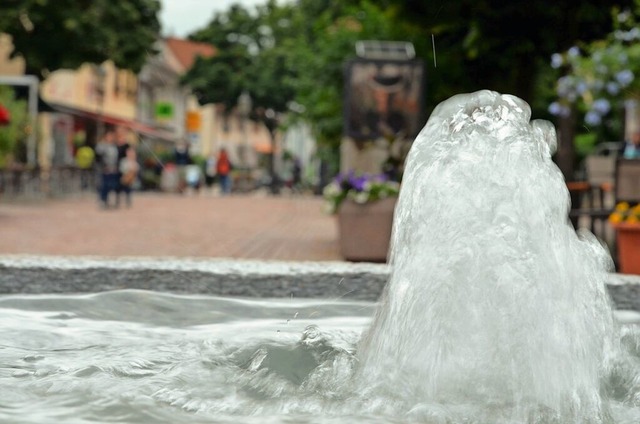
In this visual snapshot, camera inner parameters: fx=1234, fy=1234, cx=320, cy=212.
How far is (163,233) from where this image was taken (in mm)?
15539

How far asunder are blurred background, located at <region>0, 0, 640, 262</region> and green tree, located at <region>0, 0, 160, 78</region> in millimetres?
39

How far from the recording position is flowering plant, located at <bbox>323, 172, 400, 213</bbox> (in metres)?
11.1

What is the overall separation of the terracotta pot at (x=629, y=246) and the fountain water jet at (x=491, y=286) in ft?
17.5

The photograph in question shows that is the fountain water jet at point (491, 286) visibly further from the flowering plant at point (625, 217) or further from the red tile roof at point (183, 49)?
the red tile roof at point (183, 49)

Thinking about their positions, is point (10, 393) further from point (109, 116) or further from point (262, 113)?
point (262, 113)

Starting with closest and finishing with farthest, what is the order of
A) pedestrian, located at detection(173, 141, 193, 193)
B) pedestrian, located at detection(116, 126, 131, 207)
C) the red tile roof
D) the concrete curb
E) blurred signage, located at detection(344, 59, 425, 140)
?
the concrete curb, blurred signage, located at detection(344, 59, 425, 140), pedestrian, located at detection(116, 126, 131, 207), pedestrian, located at detection(173, 141, 193, 193), the red tile roof

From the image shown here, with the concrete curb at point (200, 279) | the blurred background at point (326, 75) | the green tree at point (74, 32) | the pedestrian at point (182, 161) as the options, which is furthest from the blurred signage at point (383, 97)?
the pedestrian at point (182, 161)

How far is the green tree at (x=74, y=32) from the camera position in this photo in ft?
104

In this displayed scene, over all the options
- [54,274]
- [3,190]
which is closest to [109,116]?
[3,190]

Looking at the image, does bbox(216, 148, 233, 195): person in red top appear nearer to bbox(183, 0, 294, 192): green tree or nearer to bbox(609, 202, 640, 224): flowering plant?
bbox(183, 0, 294, 192): green tree

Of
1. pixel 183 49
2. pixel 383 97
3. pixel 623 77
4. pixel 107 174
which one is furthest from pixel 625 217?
pixel 183 49

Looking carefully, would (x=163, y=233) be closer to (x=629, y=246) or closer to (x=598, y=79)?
(x=629, y=246)

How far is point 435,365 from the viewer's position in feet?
9.13

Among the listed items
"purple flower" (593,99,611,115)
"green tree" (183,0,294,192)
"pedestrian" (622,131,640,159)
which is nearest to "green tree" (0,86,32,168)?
"purple flower" (593,99,611,115)
